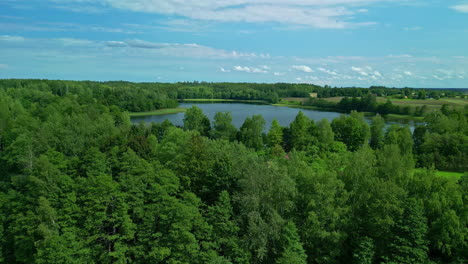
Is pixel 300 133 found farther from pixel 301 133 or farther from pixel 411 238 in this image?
pixel 411 238

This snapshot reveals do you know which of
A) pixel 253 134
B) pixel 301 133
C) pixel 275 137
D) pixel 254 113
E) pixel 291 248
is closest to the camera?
pixel 291 248

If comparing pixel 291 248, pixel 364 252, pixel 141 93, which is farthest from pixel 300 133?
pixel 141 93

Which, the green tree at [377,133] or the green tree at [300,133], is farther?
the green tree at [377,133]

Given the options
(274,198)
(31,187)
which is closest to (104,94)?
(31,187)

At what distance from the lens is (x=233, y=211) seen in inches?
1037

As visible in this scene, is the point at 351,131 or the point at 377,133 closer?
the point at 351,131

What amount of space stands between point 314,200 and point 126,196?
516 inches

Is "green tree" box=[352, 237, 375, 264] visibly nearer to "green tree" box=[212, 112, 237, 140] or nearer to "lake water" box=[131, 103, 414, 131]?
"green tree" box=[212, 112, 237, 140]

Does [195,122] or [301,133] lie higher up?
[195,122]

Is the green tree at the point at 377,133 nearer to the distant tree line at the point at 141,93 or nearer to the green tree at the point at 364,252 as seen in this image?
the green tree at the point at 364,252

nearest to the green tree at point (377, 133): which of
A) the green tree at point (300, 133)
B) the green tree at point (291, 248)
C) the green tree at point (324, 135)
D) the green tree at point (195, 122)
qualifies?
the green tree at point (324, 135)

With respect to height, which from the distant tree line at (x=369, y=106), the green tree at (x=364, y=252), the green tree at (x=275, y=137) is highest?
the distant tree line at (x=369, y=106)

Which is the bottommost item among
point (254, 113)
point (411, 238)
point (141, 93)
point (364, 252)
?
point (364, 252)

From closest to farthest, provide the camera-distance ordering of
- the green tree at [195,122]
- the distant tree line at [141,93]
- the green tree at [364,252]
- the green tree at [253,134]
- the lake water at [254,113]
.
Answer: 1. the green tree at [364,252]
2. the green tree at [253,134]
3. the green tree at [195,122]
4. the lake water at [254,113]
5. the distant tree line at [141,93]
